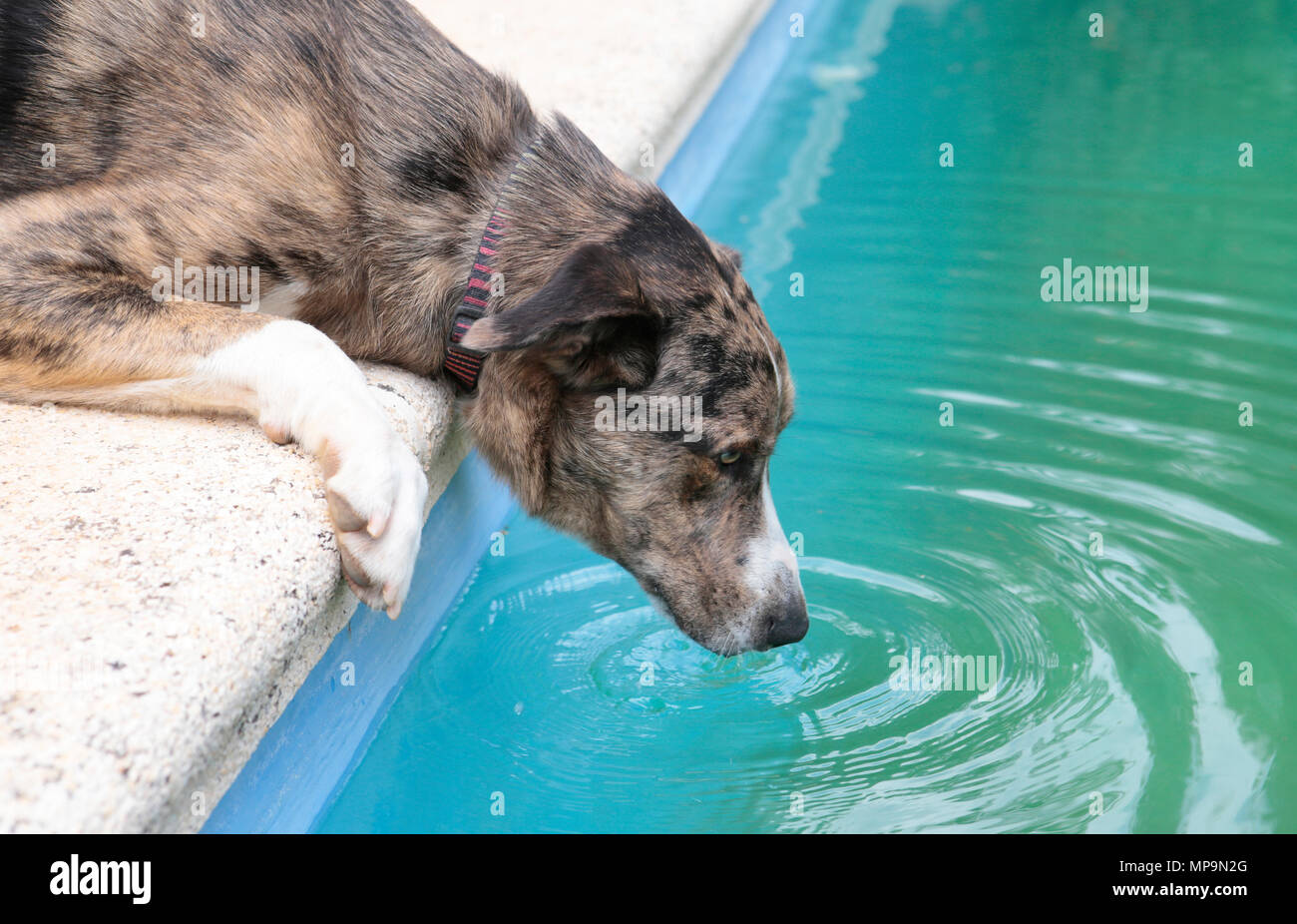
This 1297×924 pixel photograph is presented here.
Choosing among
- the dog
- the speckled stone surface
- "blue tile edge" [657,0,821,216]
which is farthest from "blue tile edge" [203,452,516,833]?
"blue tile edge" [657,0,821,216]

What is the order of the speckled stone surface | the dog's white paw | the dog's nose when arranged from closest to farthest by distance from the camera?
the speckled stone surface < the dog's white paw < the dog's nose

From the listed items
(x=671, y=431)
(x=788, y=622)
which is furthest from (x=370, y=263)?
(x=788, y=622)

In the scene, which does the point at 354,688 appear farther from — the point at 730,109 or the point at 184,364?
the point at 730,109

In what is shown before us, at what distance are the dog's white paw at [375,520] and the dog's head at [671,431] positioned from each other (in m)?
0.39

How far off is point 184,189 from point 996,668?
6.60 feet

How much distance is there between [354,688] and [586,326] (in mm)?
904

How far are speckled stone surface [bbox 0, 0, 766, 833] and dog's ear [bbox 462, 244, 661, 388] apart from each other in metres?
0.38

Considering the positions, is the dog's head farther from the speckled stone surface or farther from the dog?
the speckled stone surface

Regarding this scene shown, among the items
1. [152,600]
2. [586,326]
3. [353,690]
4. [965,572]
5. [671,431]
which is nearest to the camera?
[152,600]

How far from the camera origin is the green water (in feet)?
8.05

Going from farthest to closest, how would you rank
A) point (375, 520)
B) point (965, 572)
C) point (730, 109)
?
1. point (730, 109)
2. point (965, 572)
3. point (375, 520)

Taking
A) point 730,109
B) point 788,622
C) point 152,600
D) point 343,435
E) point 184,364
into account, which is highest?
point 730,109

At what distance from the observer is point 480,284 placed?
2455mm

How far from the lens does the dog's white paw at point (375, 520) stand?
2029mm
